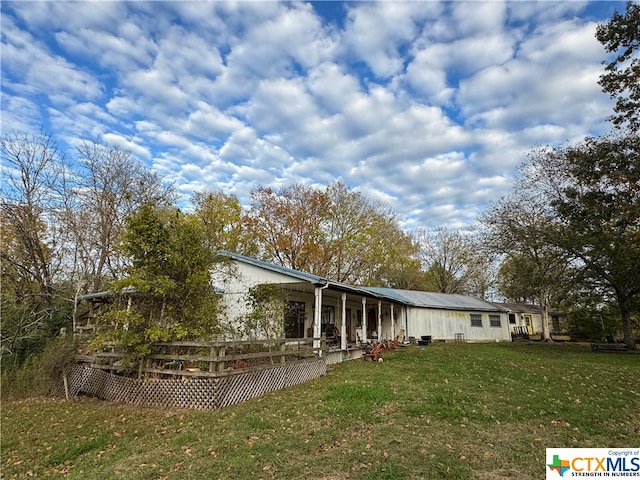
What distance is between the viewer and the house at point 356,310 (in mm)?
13430

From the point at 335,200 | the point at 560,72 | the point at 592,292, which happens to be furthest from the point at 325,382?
the point at 335,200

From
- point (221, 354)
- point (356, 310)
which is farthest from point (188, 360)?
point (356, 310)

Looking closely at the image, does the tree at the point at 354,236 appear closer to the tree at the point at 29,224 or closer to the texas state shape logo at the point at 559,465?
the tree at the point at 29,224

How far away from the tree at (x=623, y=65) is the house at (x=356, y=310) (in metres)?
11.1

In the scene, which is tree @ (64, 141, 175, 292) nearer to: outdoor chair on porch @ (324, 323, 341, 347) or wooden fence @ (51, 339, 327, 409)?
wooden fence @ (51, 339, 327, 409)

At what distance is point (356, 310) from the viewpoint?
22.2 meters

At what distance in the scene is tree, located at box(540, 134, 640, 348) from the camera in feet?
42.8

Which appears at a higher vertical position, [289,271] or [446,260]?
[446,260]

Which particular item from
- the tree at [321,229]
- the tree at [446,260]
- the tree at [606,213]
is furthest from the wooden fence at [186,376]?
the tree at [446,260]

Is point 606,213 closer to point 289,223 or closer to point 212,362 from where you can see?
point 212,362

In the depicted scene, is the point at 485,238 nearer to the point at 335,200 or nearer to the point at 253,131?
the point at 335,200

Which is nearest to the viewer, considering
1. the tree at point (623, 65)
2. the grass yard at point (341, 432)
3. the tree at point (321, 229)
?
the grass yard at point (341, 432)

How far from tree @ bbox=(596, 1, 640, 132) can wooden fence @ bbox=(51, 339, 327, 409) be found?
13.7 metres

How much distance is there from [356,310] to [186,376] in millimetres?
15134
